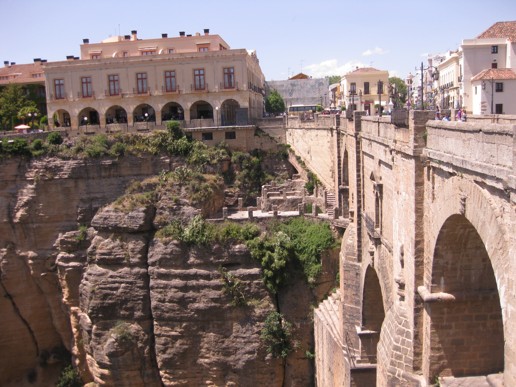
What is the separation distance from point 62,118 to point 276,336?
2665 centimetres

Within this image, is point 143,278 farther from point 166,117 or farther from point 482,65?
point 482,65

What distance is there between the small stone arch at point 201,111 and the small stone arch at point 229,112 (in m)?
1.80

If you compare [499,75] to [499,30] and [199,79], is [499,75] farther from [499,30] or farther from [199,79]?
[199,79]

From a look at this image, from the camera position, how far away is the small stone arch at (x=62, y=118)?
43.2 m

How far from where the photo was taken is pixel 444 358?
451 inches

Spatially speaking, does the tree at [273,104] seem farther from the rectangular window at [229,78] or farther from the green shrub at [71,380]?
the green shrub at [71,380]

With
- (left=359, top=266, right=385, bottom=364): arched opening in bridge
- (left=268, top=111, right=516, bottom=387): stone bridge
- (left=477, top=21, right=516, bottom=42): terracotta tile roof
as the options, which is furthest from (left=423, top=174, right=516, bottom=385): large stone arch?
(left=477, top=21, right=516, bottom=42): terracotta tile roof

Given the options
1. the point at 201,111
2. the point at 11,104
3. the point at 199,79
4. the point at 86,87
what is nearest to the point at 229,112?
the point at 201,111

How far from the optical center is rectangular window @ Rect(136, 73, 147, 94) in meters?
40.2

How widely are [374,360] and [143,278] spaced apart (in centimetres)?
1453

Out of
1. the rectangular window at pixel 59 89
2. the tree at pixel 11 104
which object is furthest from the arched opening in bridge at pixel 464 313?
the tree at pixel 11 104

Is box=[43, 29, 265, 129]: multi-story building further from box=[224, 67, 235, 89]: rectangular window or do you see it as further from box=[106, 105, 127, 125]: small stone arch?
box=[106, 105, 127, 125]: small stone arch

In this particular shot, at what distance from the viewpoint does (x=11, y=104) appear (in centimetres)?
4700

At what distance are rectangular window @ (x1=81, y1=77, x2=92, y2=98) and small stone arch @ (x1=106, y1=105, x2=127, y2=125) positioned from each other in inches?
94.1
